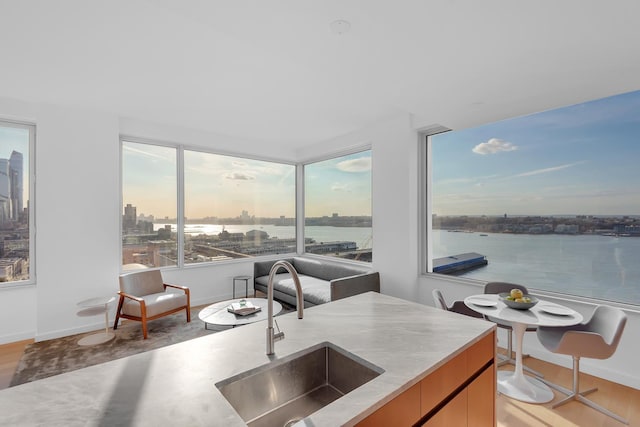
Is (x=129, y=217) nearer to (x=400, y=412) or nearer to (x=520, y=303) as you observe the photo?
(x=400, y=412)

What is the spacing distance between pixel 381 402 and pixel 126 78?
143 inches

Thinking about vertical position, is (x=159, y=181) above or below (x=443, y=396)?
above

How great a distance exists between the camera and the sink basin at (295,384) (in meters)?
1.11

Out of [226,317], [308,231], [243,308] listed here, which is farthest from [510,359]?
[308,231]

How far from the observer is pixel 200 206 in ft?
16.6

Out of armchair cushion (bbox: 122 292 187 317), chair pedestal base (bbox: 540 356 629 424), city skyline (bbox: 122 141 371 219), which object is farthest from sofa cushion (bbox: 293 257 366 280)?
chair pedestal base (bbox: 540 356 629 424)

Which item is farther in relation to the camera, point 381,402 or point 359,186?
point 359,186

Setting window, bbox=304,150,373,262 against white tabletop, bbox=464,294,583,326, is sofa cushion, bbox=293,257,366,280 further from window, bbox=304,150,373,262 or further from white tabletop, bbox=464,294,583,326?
white tabletop, bbox=464,294,583,326

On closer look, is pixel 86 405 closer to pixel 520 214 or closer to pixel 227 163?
pixel 520 214

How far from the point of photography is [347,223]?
539 cm

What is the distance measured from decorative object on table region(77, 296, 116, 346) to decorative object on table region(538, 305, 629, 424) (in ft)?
15.1

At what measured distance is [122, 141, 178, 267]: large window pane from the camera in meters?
4.35

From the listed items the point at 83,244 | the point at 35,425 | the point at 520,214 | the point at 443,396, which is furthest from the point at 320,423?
the point at 83,244

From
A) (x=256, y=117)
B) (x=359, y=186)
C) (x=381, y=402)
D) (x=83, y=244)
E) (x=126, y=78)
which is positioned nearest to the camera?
(x=381, y=402)
